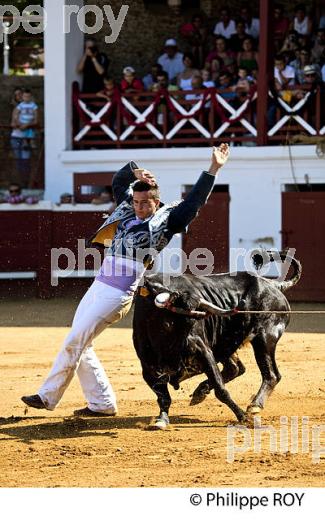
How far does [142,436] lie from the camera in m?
6.92

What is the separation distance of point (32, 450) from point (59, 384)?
0.70 m

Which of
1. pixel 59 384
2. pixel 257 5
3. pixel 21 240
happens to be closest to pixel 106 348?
pixel 59 384

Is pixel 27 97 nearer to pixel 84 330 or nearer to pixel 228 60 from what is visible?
pixel 228 60

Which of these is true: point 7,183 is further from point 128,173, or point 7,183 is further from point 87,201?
point 128,173

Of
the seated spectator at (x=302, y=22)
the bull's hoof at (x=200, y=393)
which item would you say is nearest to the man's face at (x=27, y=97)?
the seated spectator at (x=302, y=22)

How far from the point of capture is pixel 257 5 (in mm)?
18938

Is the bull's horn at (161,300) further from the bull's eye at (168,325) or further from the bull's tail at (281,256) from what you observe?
the bull's tail at (281,256)

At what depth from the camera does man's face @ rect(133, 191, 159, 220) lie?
22.8ft

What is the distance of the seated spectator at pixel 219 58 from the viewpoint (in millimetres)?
17219

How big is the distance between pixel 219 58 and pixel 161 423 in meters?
10.9

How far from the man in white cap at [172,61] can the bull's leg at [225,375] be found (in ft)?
35.6

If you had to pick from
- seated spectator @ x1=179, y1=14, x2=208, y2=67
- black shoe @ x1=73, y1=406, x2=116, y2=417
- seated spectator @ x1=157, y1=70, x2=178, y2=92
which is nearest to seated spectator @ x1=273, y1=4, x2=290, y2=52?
seated spectator @ x1=179, y1=14, x2=208, y2=67

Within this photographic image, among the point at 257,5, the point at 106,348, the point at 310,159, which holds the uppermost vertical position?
the point at 257,5
